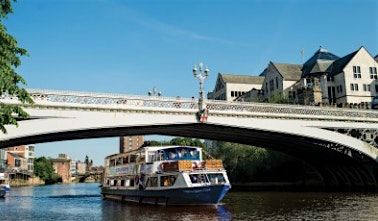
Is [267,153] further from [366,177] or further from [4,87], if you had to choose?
[4,87]

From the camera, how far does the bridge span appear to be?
33.8 meters

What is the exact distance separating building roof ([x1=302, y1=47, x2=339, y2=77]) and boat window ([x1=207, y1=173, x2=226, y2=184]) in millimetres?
44592

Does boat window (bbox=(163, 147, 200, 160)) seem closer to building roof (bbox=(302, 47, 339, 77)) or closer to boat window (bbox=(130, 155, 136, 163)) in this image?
boat window (bbox=(130, 155, 136, 163))

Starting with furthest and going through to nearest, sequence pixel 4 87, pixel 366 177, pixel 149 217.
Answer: pixel 366 177
pixel 149 217
pixel 4 87

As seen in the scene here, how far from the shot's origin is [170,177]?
3816cm

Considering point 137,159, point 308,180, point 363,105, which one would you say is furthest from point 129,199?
point 363,105

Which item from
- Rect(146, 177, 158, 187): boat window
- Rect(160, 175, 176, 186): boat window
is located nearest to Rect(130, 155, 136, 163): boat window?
→ Rect(146, 177, 158, 187): boat window

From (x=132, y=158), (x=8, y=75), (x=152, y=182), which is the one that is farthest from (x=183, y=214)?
(x=8, y=75)

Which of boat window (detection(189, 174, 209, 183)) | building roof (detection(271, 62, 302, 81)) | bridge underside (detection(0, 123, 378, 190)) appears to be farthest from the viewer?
building roof (detection(271, 62, 302, 81))

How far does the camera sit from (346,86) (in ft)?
234

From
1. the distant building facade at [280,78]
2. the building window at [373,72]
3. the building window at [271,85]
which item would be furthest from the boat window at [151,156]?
the building window at [373,72]

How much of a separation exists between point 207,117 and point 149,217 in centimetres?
1311

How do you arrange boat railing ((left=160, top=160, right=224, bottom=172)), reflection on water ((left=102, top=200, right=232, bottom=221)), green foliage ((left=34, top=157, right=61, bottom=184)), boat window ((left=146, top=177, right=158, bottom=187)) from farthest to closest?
green foliage ((left=34, top=157, right=61, bottom=184))
boat window ((left=146, top=177, right=158, bottom=187))
boat railing ((left=160, top=160, right=224, bottom=172))
reflection on water ((left=102, top=200, right=232, bottom=221))

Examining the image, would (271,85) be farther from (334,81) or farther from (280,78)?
(334,81)
